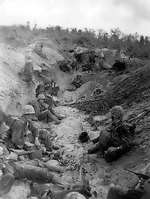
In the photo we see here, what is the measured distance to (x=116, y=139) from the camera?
7.00m

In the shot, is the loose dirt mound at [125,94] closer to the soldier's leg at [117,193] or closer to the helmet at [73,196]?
the soldier's leg at [117,193]

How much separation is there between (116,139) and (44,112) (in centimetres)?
319

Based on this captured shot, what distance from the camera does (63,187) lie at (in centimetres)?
561

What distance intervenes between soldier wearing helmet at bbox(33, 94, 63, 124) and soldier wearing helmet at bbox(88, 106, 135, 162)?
271 centimetres

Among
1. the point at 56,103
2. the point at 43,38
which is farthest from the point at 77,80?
the point at 43,38

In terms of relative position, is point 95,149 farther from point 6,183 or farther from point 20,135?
point 6,183

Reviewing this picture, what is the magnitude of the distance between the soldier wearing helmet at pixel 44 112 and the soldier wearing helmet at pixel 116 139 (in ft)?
8.88

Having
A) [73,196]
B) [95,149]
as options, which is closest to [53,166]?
[95,149]

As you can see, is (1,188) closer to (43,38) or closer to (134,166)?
(134,166)

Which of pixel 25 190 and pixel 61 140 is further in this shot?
pixel 61 140

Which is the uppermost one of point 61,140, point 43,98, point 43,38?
point 43,38

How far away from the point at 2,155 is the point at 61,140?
8.92 ft

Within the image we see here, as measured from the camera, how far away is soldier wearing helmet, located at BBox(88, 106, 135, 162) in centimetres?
700

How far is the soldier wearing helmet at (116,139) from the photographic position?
275 inches
